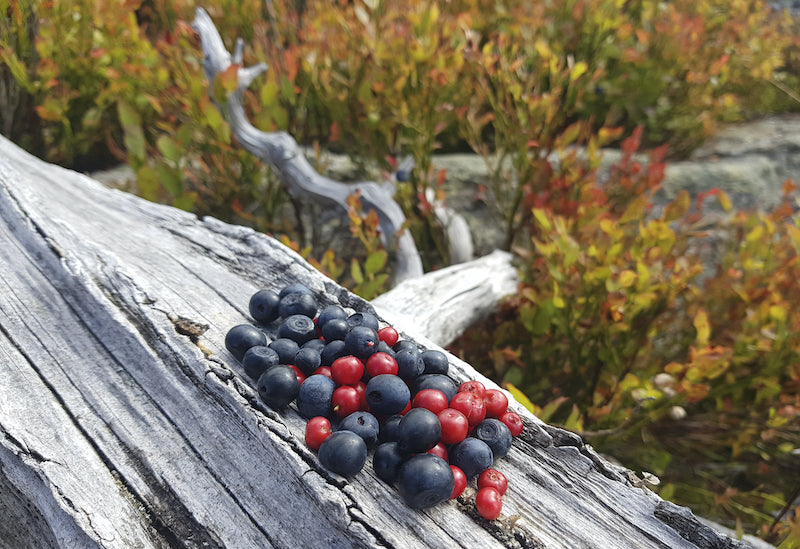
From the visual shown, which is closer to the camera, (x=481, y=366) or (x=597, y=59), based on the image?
(x=481, y=366)

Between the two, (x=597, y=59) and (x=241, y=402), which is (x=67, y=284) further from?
(x=597, y=59)

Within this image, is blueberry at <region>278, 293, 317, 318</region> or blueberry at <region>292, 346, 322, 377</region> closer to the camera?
blueberry at <region>292, 346, 322, 377</region>

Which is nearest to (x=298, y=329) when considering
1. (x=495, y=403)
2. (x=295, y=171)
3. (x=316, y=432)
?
(x=316, y=432)

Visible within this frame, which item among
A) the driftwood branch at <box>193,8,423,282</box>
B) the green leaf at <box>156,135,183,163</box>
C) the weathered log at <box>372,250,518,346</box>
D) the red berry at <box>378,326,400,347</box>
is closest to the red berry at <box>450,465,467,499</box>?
the red berry at <box>378,326,400,347</box>

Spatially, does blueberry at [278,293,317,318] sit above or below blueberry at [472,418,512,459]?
above

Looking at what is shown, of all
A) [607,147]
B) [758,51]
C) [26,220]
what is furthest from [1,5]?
[758,51]

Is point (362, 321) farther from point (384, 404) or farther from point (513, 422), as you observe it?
point (513, 422)

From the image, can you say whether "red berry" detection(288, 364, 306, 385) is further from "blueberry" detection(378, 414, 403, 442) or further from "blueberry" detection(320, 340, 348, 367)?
"blueberry" detection(378, 414, 403, 442)
